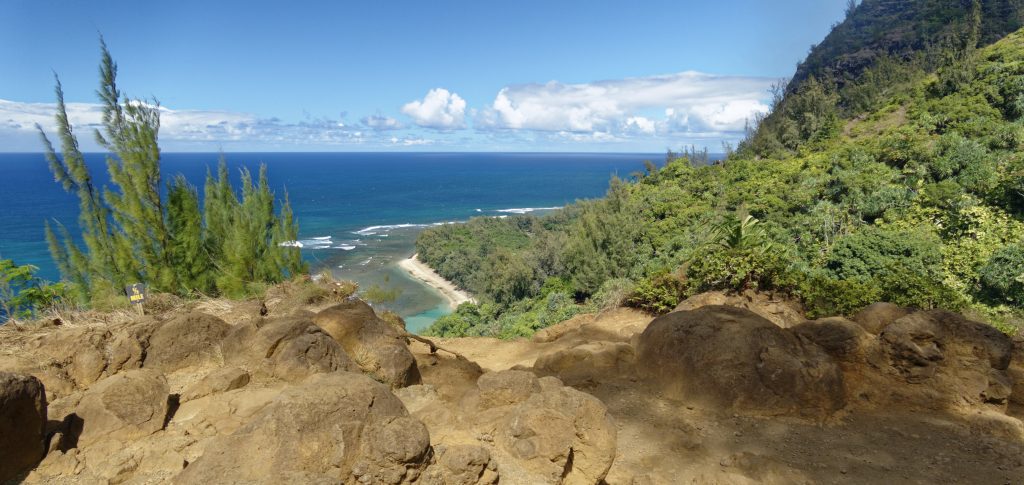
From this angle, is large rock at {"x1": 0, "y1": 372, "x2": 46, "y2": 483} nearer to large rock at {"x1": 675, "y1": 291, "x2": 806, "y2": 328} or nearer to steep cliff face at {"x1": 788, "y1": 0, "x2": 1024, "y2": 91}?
large rock at {"x1": 675, "y1": 291, "x2": 806, "y2": 328}

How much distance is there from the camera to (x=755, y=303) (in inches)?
468

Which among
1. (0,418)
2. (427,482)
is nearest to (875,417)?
(427,482)

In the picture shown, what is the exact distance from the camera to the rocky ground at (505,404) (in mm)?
3920

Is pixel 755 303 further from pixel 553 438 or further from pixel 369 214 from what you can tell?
pixel 369 214

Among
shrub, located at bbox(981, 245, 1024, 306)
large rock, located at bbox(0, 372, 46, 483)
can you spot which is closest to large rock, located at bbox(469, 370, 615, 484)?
large rock, located at bbox(0, 372, 46, 483)

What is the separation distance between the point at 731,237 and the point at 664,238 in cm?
1274

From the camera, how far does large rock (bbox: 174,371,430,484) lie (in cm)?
363

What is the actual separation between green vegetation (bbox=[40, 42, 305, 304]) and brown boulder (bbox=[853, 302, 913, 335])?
12359 mm

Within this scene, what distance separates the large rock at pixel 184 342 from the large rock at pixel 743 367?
6.05 m

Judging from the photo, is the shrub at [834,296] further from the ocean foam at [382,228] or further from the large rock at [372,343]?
the ocean foam at [382,228]

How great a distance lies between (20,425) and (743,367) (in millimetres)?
7465

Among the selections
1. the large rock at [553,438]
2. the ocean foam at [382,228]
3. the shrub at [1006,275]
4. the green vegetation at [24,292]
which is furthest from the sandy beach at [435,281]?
the large rock at [553,438]

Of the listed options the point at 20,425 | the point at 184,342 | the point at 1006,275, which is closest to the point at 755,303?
the point at 1006,275

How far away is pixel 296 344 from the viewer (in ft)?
19.8
